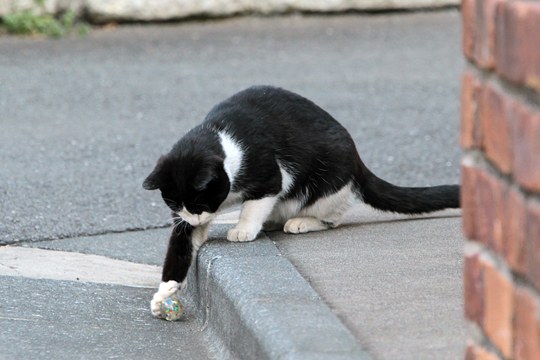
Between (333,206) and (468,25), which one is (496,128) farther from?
(333,206)

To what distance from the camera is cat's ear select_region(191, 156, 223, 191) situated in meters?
3.71

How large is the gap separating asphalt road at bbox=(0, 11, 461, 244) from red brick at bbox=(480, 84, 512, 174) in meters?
2.90

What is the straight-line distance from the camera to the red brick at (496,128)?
6.24 feet

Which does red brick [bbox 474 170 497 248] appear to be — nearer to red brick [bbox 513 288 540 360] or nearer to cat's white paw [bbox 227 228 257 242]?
red brick [bbox 513 288 540 360]

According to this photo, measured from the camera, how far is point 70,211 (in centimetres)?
495

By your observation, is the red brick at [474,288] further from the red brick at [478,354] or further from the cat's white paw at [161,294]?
the cat's white paw at [161,294]

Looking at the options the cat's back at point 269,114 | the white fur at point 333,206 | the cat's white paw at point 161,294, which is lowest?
the cat's white paw at point 161,294

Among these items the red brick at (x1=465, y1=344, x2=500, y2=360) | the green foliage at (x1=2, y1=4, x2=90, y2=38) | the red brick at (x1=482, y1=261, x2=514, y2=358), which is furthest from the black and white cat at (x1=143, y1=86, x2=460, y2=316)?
the green foliage at (x1=2, y1=4, x2=90, y2=38)

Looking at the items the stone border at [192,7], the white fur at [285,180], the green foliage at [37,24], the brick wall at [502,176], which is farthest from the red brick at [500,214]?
the stone border at [192,7]

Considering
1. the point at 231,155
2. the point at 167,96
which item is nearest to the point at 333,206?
the point at 231,155

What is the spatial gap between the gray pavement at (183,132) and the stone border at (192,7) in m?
0.12

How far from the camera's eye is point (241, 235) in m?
3.92

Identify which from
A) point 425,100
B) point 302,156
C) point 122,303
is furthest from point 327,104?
point 122,303

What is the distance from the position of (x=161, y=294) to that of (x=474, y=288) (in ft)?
5.74
